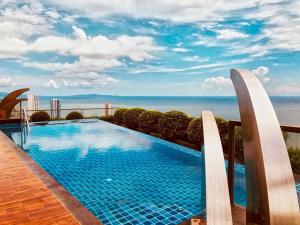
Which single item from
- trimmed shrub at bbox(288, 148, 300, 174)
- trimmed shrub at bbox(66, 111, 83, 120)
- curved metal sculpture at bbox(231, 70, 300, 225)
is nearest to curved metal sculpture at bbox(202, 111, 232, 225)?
curved metal sculpture at bbox(231, 70, 300, 225)

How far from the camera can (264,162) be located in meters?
1.98

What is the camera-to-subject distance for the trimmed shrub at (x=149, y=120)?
48.4 ft

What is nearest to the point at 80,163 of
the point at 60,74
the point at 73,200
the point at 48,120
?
the point at 73,200

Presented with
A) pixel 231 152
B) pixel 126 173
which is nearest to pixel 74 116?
pixel 126 173

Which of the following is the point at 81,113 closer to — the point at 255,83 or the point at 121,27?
the point at 121,27

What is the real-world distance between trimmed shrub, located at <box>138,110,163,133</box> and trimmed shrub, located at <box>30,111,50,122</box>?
7863 millimetres

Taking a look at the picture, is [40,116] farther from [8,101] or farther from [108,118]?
[108,118]

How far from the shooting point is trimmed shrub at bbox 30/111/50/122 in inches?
750

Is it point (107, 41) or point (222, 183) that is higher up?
point (107, 41)

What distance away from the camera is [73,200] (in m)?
4.57

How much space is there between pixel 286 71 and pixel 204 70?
109ft

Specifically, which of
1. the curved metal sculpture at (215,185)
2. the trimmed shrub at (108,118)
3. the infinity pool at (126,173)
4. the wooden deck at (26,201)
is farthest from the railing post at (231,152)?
the trimmed shrub at (108,118)

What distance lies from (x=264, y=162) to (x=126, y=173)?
258 inches

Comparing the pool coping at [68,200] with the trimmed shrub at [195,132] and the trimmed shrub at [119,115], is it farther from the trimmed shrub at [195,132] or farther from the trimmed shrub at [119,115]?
the trimmed shrub at [119,115]
